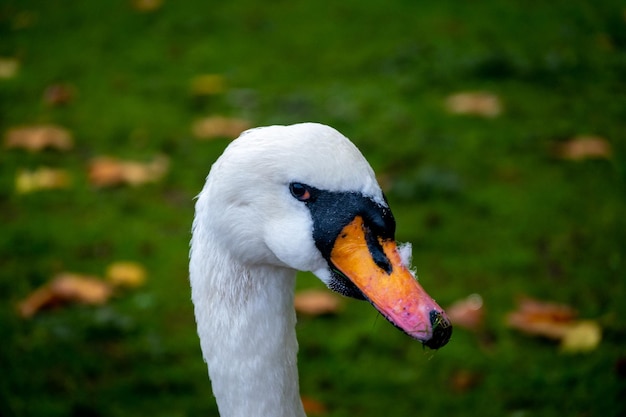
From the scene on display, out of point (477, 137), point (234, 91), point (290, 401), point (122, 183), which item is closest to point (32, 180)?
point (122, 183)

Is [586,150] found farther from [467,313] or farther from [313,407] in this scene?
[313,407]

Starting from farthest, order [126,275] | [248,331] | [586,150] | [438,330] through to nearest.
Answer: [586,150] → [126,275] → [248,331] → [438,330]

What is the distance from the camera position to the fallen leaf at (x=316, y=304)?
106 inches

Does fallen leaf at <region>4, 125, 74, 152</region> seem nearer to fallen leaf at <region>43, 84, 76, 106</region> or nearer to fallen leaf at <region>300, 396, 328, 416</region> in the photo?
fallen leaf at <region>43, 84, 76, 106</region>

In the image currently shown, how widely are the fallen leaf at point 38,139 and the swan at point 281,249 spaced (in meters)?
2.36

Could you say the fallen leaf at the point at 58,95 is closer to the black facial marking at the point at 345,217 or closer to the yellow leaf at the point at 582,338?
the yellow leaf at the point at 582,338

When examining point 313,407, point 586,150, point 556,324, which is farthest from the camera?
point 586,150

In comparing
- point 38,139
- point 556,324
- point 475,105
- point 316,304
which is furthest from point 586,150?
point 38,139

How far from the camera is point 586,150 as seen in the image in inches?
131

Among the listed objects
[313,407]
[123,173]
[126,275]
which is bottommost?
[313,407]

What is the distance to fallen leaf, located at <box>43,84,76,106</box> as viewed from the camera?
13.4 feet

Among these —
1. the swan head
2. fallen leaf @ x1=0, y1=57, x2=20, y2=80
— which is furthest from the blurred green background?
the swan head

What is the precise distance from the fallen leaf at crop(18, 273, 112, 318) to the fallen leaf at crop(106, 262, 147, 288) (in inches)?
2.2

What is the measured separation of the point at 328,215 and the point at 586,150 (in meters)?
2.27
